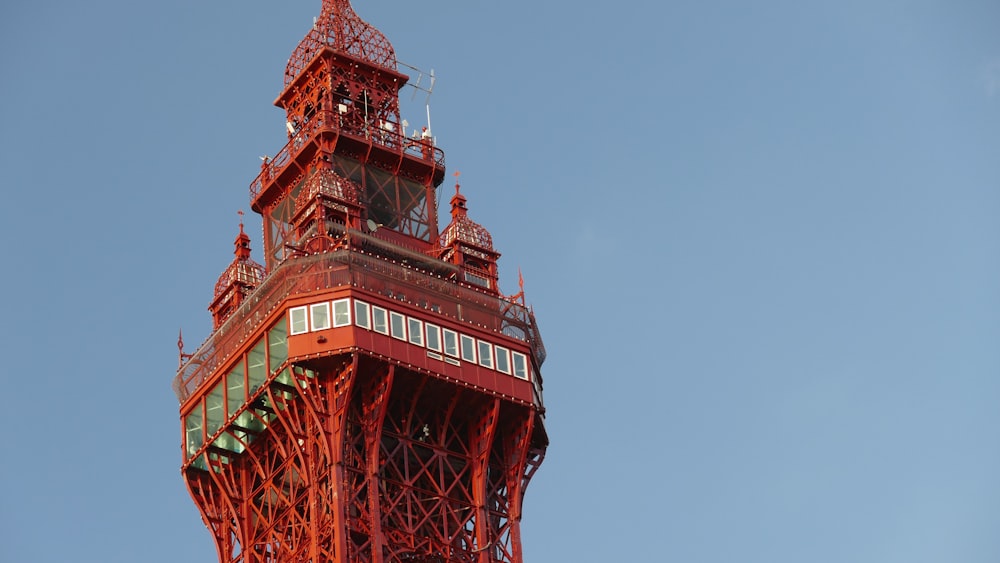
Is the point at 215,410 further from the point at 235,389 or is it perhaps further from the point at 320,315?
the point at 320,315

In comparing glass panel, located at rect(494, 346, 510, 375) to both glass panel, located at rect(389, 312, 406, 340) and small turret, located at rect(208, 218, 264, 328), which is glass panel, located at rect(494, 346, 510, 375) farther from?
small turret, located at rect(208, 218, 264, 328)

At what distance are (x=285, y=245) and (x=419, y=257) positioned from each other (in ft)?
24.9

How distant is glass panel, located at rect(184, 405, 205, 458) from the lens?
490 feet

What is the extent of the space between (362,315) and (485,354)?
7.96 meters

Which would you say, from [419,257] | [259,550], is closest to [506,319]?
[419,257]

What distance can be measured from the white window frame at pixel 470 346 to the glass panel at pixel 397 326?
3.62 meters

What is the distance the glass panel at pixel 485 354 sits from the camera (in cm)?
14589

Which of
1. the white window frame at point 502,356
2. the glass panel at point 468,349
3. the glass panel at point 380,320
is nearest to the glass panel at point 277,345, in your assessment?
the glass panel at point 380,320

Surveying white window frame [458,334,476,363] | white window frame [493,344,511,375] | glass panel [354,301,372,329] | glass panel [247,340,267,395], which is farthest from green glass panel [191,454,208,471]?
white window frame [493,344,511,375]

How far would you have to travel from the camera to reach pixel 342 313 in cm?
14238

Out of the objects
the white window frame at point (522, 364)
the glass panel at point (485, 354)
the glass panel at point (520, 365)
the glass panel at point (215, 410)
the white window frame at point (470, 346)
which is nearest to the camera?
the white window frame at point (470, 346)

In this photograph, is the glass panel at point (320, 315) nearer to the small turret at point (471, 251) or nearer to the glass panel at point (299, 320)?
the glass panel at point (299, 320)

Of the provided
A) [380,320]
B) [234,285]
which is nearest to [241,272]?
[234,285]

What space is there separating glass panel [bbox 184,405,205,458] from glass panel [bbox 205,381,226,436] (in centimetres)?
101
